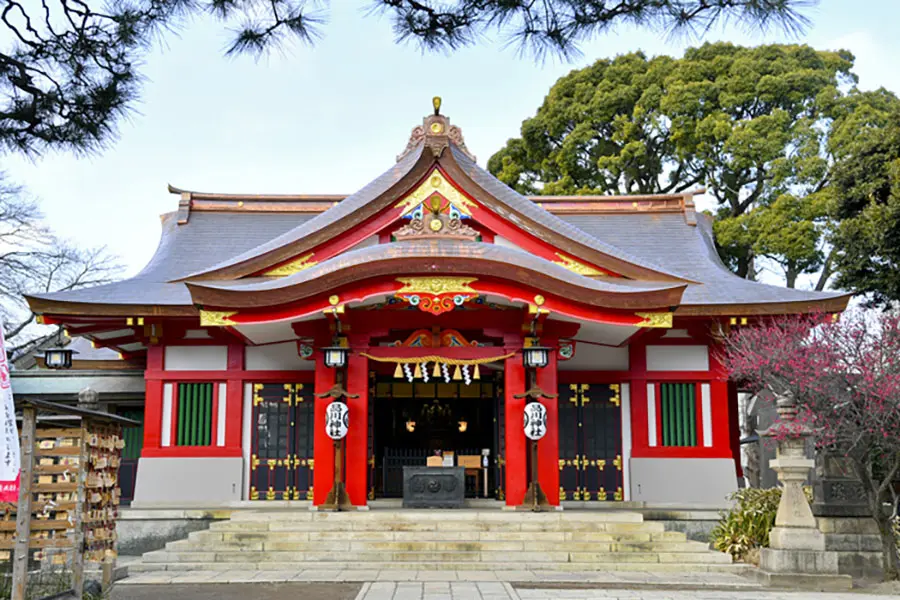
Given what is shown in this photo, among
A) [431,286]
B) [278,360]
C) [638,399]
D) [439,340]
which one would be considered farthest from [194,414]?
[638,399]

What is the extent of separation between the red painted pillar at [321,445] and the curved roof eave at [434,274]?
1596mm

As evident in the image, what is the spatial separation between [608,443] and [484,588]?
6.43 meters

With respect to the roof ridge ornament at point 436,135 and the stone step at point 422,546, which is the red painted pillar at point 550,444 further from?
the roof ridge ornament at point 436,135

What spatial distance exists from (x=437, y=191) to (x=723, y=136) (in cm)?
1500

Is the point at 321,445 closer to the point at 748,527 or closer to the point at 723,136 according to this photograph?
the point at 748,527

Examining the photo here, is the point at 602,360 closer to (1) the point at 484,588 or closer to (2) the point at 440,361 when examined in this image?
(2) the point at 440,361

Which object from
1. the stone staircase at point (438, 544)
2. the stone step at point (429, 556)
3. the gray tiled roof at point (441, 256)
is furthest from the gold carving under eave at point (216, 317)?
the stone step at point (429, 556)

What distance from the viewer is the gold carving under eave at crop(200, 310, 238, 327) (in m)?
13.5

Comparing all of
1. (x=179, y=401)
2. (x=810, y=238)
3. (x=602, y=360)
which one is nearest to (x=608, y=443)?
(x=602, y=360)

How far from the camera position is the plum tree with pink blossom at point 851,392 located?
10852mm

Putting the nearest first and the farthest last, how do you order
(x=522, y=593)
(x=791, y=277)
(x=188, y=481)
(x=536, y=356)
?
(x=522, y=593), (x=536, y=356), (x=188, y=481), (x=791, y=277)

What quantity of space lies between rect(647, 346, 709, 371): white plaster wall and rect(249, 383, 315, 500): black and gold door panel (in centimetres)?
604

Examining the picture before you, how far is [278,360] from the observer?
51.2 feet

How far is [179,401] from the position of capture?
1536 centimetres
